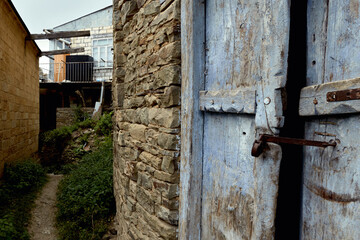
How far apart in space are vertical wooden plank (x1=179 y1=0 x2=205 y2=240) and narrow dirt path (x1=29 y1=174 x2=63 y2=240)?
3964 millimetres

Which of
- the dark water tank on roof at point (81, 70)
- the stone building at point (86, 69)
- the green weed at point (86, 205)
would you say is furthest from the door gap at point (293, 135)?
the dark water tank on roof at point (81, 70)

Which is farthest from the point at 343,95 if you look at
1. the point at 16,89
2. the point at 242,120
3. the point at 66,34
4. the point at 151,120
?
the point at 16,89

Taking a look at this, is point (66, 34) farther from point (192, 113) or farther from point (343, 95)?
point (343, 95)

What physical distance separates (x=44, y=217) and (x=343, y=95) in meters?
5.63

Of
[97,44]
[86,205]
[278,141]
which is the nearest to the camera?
[278,141]

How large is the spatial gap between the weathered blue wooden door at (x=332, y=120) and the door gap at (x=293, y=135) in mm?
35

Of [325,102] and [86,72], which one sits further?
[86,72]

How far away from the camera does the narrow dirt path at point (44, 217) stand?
422 cm

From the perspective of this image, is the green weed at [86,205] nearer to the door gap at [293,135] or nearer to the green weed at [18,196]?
the green weed at [18,196]

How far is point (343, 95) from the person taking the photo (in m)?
0.73

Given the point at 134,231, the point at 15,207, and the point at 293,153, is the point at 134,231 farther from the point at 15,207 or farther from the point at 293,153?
the point at 15,207

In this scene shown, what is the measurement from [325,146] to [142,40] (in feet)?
5.92

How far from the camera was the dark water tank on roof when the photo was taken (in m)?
14.2

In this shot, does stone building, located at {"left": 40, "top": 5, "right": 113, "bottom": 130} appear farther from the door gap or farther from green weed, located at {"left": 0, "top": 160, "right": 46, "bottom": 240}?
the door gap
